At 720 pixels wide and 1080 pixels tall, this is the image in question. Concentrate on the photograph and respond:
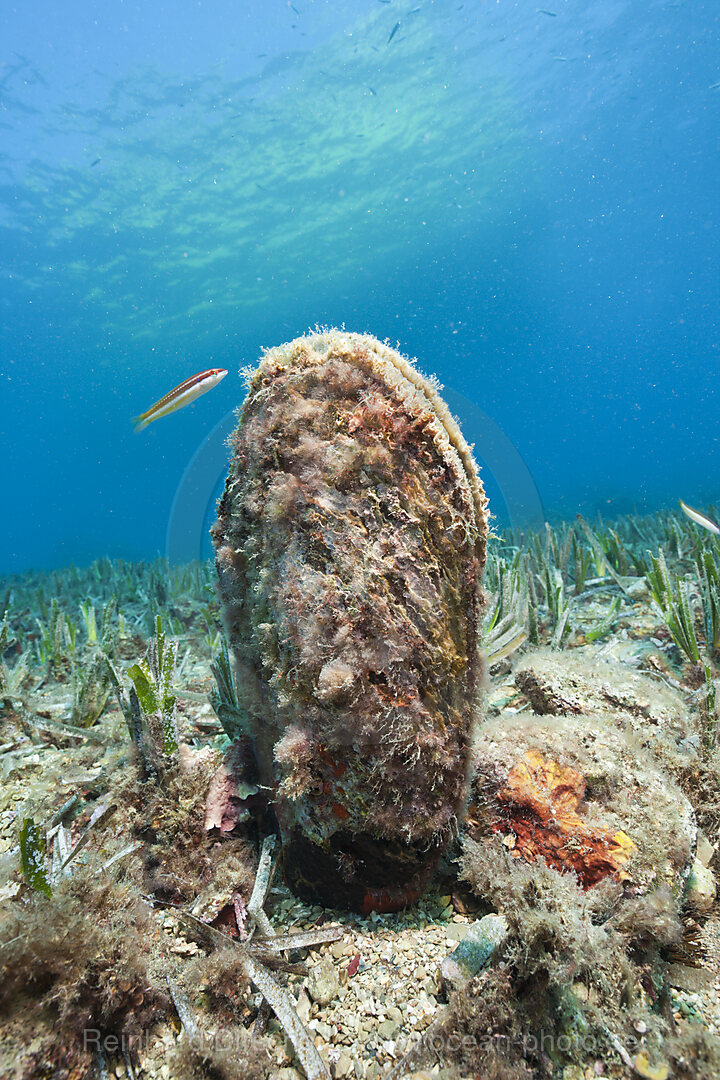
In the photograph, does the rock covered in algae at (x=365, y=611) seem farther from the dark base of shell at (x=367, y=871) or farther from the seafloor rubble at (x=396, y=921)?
the seafloor rubble at (x=396, y=921)

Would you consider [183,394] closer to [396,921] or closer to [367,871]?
[367,871]

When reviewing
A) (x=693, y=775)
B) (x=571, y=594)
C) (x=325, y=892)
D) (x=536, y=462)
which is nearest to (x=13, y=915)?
(x=325, y=892)

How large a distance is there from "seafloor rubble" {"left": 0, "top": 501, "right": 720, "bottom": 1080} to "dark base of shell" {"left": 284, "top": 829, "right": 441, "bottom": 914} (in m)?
0.07

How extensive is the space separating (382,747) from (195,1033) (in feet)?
3.42

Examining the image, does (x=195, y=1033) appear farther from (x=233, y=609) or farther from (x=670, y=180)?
(x=670, y=180)

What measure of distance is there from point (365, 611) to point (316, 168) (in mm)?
37917

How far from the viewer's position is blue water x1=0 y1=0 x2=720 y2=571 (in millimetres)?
23109

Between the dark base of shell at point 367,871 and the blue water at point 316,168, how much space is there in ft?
6.99

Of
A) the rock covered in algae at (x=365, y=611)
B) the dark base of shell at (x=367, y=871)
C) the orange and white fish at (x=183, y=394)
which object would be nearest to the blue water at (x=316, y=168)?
the rock covered in algae at (x=365, y=611)

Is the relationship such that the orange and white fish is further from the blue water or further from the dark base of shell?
the dark base of shell

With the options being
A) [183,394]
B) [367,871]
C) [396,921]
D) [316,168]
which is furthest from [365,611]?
[316,168]

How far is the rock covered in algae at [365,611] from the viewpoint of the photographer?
5.66 ft

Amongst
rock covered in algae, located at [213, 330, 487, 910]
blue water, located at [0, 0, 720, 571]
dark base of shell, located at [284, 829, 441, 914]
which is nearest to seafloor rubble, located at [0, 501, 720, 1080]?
dark base of shell, located at [284, 829, 441, 914]

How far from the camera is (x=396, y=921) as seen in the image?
5.93 ft
